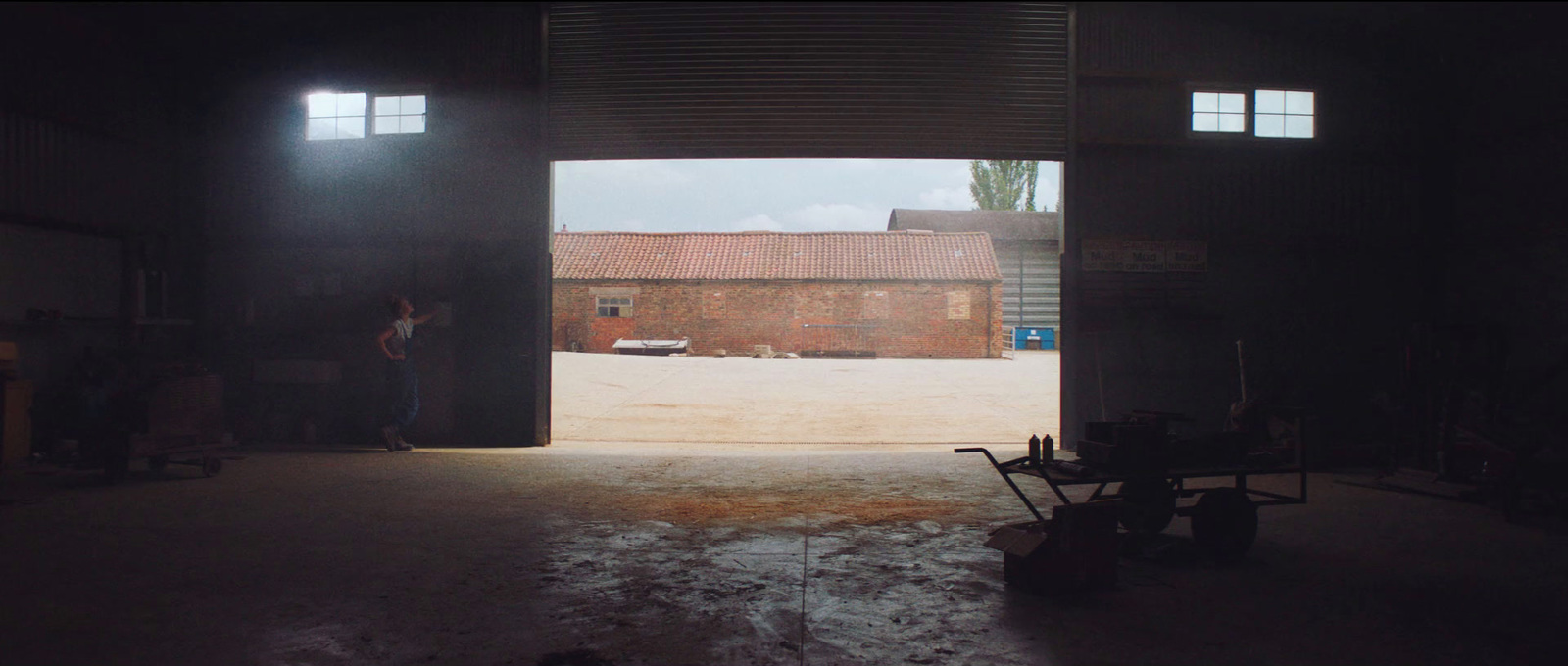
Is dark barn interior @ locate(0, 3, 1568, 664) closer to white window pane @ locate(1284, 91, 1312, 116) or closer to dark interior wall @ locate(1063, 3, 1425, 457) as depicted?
dark interior wall @ locate(1063, 3, 1425, 457)

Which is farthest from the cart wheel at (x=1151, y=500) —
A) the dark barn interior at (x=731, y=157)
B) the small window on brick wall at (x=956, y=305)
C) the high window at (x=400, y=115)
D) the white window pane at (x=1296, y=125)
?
the small window on brick wall at (x=956, y=305)

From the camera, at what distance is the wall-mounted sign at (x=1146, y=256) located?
27.4ft

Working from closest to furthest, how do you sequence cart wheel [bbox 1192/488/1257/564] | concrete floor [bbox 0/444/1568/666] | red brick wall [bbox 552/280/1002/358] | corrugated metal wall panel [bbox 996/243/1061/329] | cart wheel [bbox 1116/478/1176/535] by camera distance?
concrete floor [bbox 0/444/1568/666] → cart wheel [bbox 1192/488/1257/564] → cart wheel [bbox 1116/478/1176/535] → red brick wall [bbox 552/280/1002/358] → corrugated metal wall panel [bbox 996/243/1061/329]

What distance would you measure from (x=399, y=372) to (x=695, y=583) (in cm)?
557

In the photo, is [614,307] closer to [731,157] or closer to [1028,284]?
[1028,284]

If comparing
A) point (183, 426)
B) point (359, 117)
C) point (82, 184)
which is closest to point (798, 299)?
point (359, 117)

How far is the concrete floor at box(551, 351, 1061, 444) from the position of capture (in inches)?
397

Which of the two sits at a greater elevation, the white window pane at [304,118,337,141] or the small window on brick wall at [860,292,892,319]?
the white window pane at [304,118,337,141]

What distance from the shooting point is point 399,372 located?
27.5 feet

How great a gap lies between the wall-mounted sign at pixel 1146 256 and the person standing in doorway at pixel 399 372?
6829 millimetres

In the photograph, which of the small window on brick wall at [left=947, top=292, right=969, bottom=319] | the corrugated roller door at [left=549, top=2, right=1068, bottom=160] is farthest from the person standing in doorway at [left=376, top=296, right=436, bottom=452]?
the small window on brick wall at [left=947, top=292, right=969, bottom=319]

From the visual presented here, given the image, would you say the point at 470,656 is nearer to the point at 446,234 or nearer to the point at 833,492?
the point at 833,492

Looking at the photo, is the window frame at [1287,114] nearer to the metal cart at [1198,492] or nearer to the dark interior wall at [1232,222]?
the dark interior wall at [1232,222]

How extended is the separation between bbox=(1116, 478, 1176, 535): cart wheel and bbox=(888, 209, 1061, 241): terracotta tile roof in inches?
1577
